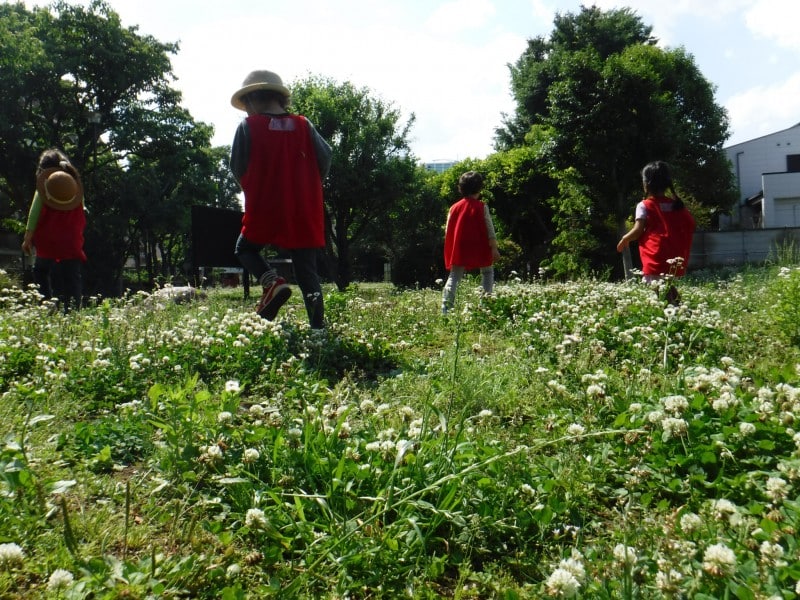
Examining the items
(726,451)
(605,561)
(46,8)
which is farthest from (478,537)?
(46,8)

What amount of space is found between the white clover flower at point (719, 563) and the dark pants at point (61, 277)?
726 cm

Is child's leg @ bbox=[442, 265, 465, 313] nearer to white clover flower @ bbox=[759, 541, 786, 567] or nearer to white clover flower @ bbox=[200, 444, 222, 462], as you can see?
white clover flower @ bbox=[200, 444, 222, 462]

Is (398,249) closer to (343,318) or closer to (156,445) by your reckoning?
(343,318)

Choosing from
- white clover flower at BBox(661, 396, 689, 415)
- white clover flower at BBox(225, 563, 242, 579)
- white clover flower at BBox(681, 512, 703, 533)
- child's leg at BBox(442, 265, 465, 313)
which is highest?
child's leg at BBox(442, 265, 465, 313)

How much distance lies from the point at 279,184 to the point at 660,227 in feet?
13.2

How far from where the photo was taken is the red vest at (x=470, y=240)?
24.4 ft

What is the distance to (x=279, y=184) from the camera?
5.17 metres

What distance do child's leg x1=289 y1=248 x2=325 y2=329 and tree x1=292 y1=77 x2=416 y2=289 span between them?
20.6 m

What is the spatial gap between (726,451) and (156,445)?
6.76 ft

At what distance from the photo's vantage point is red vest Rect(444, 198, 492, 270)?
293 inches

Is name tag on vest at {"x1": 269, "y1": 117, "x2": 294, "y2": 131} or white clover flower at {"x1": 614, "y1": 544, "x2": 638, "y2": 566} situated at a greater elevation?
name tag on vest at {"x1": 269, "y1": 117, "x2": 294, "y2": 131}

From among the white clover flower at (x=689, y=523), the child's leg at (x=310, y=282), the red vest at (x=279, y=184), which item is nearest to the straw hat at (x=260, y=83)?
the red vest at (x=279, y=184)

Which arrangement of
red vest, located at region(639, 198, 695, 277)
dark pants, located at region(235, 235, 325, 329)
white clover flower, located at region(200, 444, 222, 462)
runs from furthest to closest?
red vest, located at region(639, 198, 695, 277), dark pants, located at region(235, 235, 325, 329), white clover flower, located at region(200, 444, 222, 462)

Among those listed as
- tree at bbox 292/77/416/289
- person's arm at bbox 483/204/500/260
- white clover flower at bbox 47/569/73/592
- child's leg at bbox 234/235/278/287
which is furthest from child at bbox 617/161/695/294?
tree at bbox 292/77/416/289
